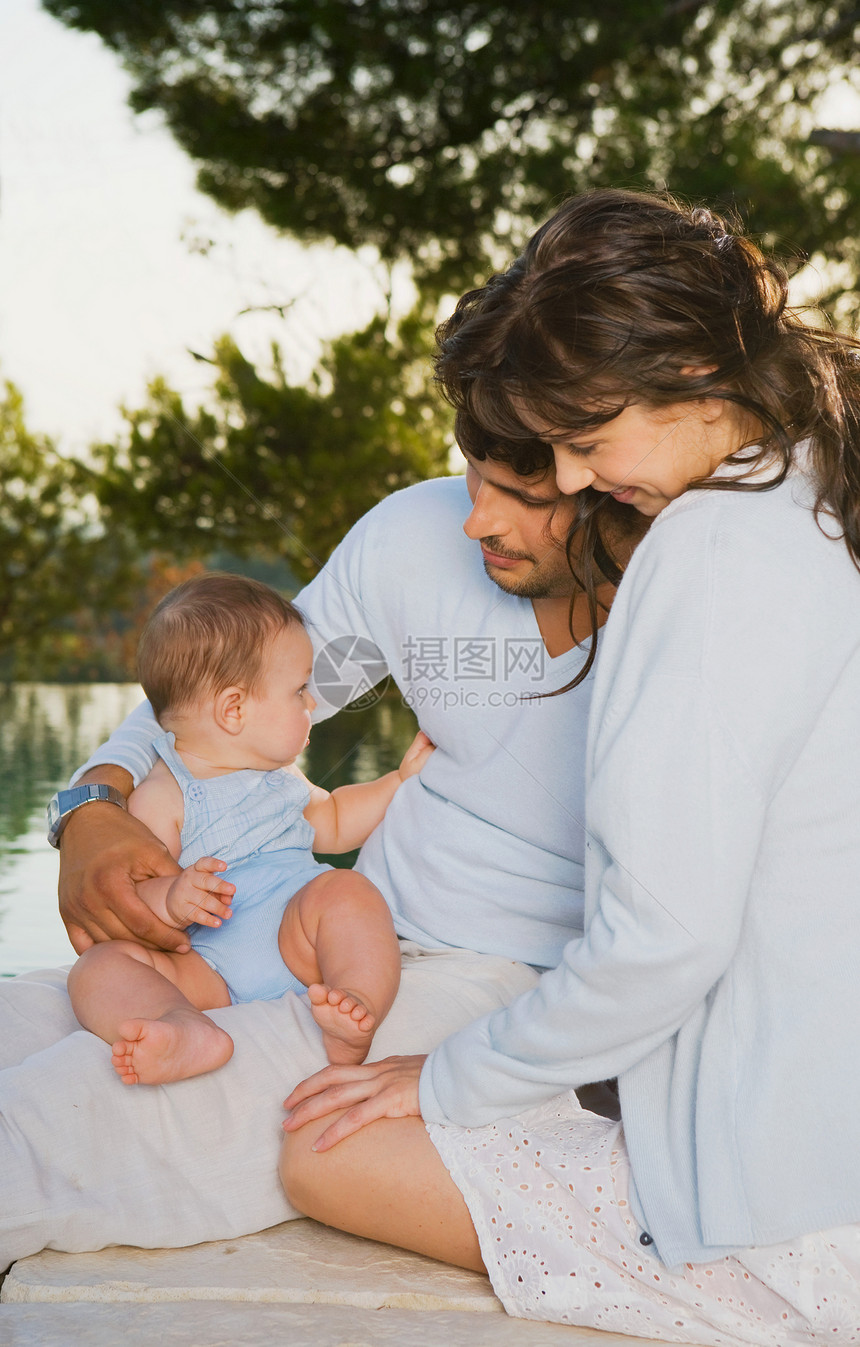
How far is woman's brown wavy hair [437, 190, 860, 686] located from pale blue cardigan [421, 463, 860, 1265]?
0.08 meters

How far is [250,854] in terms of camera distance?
1402 millimetres

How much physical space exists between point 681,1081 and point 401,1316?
0.32 meters

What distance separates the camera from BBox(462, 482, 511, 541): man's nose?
1360mm

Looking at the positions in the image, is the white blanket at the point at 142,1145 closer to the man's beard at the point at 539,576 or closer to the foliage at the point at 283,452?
the man's beard at the point at 539,576

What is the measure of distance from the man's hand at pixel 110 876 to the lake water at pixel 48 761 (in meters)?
0.84

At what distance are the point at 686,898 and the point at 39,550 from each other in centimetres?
775

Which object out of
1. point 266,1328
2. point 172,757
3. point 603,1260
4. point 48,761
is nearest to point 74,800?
point 172,757

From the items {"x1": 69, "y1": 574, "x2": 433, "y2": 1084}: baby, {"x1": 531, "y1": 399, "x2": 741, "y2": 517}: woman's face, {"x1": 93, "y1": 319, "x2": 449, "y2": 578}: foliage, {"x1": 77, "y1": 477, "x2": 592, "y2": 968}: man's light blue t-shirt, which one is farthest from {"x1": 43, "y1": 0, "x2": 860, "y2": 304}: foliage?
{"x1": 531, "y1": 399, "x2": 741, "y2": 517}: woman's face

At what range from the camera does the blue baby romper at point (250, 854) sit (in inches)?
52.6

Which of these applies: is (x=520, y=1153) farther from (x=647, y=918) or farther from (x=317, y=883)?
(x=317, y=883)

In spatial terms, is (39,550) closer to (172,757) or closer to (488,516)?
(172,757)

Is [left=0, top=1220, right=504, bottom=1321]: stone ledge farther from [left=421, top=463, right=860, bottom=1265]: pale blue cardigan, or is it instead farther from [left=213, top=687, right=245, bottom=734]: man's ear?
[left=213, top=687, right=245, bottom=734]: man's ear

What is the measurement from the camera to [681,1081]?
3.02 ft

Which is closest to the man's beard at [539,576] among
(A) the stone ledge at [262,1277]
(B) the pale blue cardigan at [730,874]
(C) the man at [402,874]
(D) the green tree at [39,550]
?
(C) the man at [402,874]
